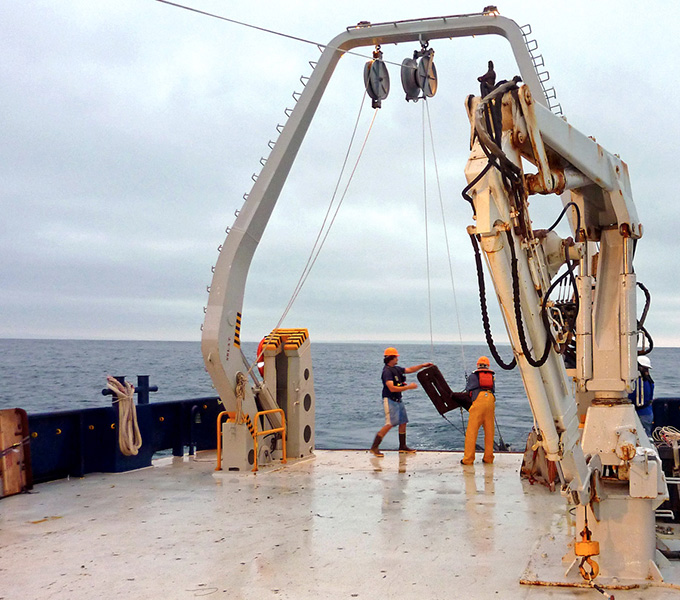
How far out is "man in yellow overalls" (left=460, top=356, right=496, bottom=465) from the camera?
442 inches

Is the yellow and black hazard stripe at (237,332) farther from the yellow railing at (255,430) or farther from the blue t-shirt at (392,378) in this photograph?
the blue t-shirt at (392,378)

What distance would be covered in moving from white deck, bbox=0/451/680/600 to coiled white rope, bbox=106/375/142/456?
41 centimetres

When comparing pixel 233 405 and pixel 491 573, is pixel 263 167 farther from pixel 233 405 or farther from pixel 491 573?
pixel 491 573

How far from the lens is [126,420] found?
1068 cm

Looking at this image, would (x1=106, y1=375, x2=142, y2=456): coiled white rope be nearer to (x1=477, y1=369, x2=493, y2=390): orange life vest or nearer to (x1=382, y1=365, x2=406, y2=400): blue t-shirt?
(x1=382, y1=365, x2=406, y2=400): blue t-shirt

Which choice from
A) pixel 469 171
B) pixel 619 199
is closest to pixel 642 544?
pixel 619 199

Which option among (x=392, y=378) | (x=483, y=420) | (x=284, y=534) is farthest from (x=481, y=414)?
(x=284, y=534)

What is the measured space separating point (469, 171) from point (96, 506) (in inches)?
237

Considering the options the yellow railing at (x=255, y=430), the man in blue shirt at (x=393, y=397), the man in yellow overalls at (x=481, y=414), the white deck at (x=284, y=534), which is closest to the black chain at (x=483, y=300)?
the white deck at (x=284, y=534)

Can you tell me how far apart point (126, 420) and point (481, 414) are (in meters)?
5.23

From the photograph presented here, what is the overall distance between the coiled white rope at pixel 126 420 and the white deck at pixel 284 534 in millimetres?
414

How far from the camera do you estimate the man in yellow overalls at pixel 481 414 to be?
11.2 m

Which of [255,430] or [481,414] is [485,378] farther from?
[255,430]

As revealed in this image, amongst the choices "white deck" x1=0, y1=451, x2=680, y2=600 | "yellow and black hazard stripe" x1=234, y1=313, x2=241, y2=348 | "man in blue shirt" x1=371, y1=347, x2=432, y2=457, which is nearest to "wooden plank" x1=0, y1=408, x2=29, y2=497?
"white deck" x1=0, y1=451, x2=680, y2=600
